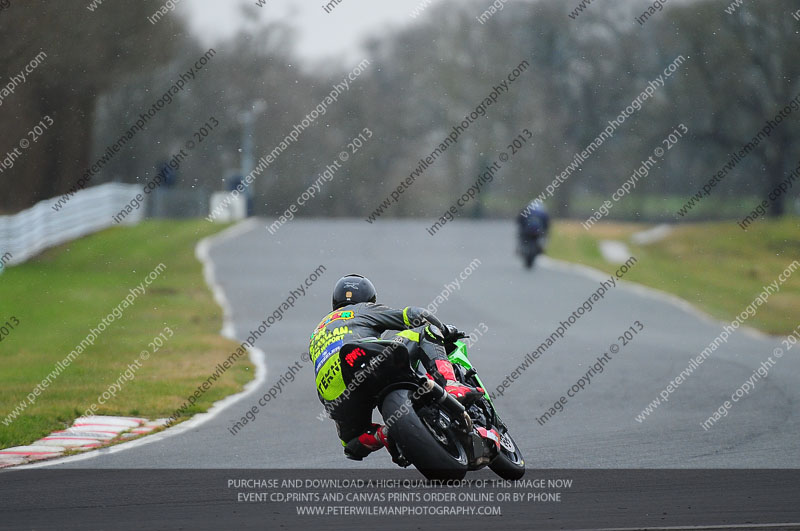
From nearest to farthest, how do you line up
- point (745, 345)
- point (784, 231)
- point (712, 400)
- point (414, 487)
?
point (414, 487)
point (712, 400)
point (745, 345)
point (784, 231)

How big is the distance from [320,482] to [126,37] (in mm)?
22971

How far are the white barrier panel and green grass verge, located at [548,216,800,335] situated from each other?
14.5 metres

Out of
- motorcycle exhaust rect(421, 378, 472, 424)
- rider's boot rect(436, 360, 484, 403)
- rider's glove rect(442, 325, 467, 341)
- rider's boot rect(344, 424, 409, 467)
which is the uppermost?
rider's glove rect(442, 325, 467, 341)

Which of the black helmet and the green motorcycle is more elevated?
the green motorcycle

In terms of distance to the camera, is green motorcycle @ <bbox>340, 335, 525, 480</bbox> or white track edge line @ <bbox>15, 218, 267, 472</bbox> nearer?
green motorcycle @ <bbox>340, 335, 525, 480</bbox>

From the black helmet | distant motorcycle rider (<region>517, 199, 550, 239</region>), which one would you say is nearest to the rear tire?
the black helmet

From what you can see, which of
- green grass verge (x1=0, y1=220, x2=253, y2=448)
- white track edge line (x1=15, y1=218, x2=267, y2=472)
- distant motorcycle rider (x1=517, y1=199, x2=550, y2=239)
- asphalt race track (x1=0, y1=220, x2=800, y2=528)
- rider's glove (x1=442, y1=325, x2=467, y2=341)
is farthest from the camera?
distant motorcycle rider (x1=517, y1=199, x2=550, y2=239)

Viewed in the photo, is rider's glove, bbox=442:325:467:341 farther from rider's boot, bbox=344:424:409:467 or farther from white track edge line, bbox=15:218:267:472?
white track edge line, bbox=15:218:267:472

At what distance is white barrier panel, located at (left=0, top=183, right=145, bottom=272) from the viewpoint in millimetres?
26109

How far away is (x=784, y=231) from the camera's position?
34500 millimetres

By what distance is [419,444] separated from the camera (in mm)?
6484

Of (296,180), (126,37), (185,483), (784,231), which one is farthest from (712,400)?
(296,180)

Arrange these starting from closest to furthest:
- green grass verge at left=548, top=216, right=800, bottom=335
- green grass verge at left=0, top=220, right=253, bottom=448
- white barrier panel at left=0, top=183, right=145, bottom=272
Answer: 1. green grass verge at left=0, top=220, right=253, bottom=448
2. green grass verge at left=548, top=216, right=800, bottom=335
3. white barrier panel at left=0, top=183, right=145, bottom=272

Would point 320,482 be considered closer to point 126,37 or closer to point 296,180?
point 126,37
